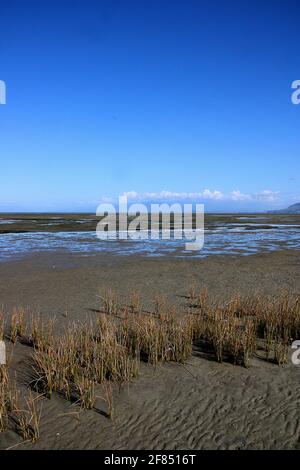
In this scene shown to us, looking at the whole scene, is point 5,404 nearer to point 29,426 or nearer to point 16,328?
point 29,426

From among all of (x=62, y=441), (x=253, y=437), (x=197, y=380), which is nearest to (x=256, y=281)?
(x=197, y=380)

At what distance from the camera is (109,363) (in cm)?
604

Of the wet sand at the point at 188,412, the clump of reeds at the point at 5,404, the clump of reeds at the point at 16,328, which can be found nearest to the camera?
the wet sand at the point at 188,412

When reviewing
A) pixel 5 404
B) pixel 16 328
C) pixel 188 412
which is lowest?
pixel 188 412

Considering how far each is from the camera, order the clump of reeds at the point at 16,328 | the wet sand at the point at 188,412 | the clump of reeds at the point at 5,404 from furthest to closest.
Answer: the clump of reeds at the point at 16,328
the clump of reeds at the point at 5,404
the wet sand at the point at 188,412

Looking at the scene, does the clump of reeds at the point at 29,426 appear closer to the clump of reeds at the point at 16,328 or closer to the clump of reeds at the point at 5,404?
the clump of reeds at the point at 5,404

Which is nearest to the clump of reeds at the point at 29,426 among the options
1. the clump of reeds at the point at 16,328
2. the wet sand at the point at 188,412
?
the wet sand at the point at 188,412

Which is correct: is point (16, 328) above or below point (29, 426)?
above

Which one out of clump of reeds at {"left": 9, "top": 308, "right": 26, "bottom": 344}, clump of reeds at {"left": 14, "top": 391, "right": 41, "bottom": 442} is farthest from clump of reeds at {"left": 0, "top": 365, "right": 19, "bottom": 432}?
clump of reeds at {"left": 9, "top": 308, "right": 26, "bottom": 344}

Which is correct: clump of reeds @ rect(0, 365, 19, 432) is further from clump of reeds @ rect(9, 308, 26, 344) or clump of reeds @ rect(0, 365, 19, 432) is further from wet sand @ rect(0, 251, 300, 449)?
clump of reeds @ rect(9, 308, 26, 344)

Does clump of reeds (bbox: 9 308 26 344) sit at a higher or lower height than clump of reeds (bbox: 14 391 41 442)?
higher

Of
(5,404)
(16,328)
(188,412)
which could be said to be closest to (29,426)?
(5,404)
